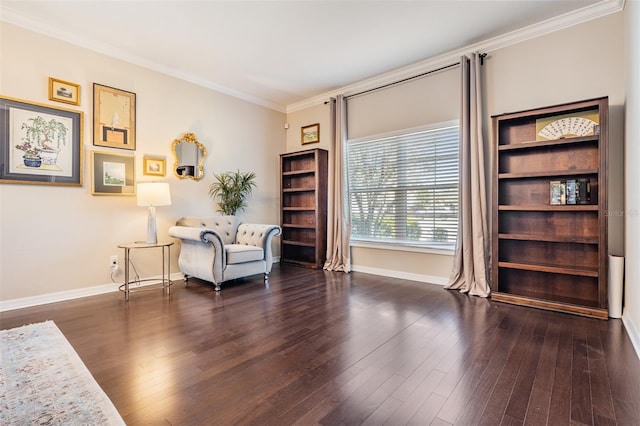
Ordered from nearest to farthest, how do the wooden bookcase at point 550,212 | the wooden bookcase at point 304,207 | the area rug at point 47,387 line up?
the area rug at point 47,387 < the wooden bookcase at point 550,212 < the wooden bookcase at point 304,207

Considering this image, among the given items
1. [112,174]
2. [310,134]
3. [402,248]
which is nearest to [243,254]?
[112,174]

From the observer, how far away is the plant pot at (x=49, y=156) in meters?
3.20

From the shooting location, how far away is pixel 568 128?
2984mm

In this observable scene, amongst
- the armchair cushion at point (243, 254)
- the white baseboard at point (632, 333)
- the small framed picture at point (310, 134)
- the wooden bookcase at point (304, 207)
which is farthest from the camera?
the small framed picture at point (310, 134)

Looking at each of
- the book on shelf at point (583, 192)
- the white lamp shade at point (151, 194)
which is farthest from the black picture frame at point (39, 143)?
the book on shelf at point (583, 192)

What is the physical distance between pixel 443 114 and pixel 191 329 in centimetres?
372

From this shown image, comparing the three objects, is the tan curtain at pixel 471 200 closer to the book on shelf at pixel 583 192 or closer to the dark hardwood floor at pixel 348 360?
the dark hardwood floor at pixel 348 360

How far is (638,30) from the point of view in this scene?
7.07 ft

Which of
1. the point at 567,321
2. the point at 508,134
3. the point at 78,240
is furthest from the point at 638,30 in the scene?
the point at 78,240

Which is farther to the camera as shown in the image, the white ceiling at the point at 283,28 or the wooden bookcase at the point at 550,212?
the white ceiling at the point at 283,28

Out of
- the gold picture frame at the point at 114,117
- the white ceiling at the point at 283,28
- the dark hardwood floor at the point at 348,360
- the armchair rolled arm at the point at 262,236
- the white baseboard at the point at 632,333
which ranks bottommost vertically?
the dark hardwood floor at the point at 348,360

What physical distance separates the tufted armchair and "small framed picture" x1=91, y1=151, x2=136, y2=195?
0.75 metres

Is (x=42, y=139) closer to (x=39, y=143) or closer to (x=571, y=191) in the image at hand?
(x=39, y=143)

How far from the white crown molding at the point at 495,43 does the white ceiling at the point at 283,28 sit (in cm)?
2
